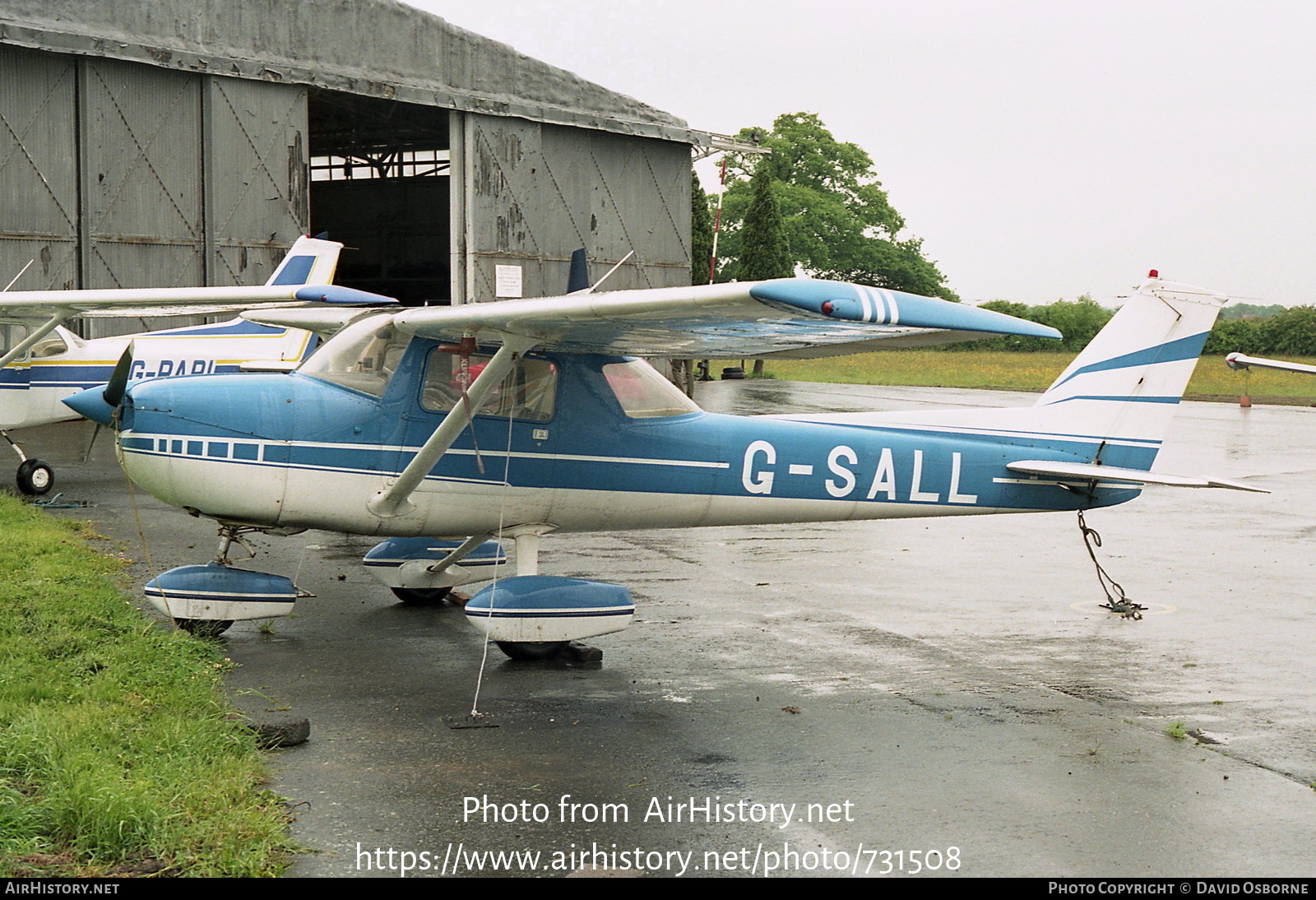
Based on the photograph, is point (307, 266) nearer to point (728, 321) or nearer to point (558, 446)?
point (558, 446)

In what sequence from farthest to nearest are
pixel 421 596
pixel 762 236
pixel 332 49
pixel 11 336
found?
pixel 762 236
pixel 332 49
pixel 11 336
pixel 421 596

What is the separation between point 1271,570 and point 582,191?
66.4ft

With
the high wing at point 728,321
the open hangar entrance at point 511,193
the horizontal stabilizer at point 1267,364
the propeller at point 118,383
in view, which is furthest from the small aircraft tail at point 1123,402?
the open hangar entrance at point 511,193

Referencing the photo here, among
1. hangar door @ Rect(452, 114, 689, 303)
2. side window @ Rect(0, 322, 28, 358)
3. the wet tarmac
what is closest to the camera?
the wet tarmac

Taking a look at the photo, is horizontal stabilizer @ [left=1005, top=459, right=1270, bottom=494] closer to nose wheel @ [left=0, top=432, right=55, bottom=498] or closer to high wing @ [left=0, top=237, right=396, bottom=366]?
high wing @ [left=0, top=237, right=396, bottom=366]

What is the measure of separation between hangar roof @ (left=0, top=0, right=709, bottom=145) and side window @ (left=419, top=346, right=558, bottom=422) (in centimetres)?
1629

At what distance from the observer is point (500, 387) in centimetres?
750

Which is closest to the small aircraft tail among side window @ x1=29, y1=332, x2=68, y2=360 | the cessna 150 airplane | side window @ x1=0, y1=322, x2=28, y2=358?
the cessna 150 airplane

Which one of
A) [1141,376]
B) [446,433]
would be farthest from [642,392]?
[1141,376]

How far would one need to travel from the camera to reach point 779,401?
102 feet

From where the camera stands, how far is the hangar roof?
20922 mm

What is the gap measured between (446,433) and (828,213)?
224ft
